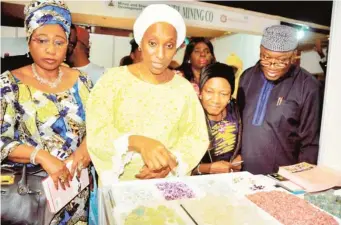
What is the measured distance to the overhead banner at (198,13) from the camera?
259cm

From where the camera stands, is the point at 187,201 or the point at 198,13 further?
the point at 198,13

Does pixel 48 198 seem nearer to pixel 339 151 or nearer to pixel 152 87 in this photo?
pixel 152 87

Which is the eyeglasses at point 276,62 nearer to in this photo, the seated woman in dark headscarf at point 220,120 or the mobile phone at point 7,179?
the seated woman in dark headscarf at point 220,120

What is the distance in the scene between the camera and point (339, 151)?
6.40ft

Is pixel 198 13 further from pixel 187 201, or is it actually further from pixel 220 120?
pixel 187 201

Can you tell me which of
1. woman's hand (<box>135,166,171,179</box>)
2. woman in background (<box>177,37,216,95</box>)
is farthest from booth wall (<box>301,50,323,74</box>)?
woman's hand (<box>135,166,171,179</box>)

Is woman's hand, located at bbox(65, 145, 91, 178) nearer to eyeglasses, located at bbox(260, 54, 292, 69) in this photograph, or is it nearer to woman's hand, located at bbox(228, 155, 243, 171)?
woman's hand, located at bbox(228, 155, 243, 171)

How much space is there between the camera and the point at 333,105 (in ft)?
6.38

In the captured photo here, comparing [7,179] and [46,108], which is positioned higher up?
[46,108]

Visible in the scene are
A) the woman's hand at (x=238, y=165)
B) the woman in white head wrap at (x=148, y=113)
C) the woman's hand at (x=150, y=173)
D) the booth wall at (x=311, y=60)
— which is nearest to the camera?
the woman in white head wrap at (x=148, y=113)

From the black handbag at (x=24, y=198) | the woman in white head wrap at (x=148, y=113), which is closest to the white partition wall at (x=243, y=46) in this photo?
the woman in white head wrap at (x=148, y=113)

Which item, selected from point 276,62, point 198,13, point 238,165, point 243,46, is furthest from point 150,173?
point 243,46

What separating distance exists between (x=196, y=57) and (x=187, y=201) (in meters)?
1.38

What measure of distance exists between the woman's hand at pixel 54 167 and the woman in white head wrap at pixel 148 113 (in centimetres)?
14
